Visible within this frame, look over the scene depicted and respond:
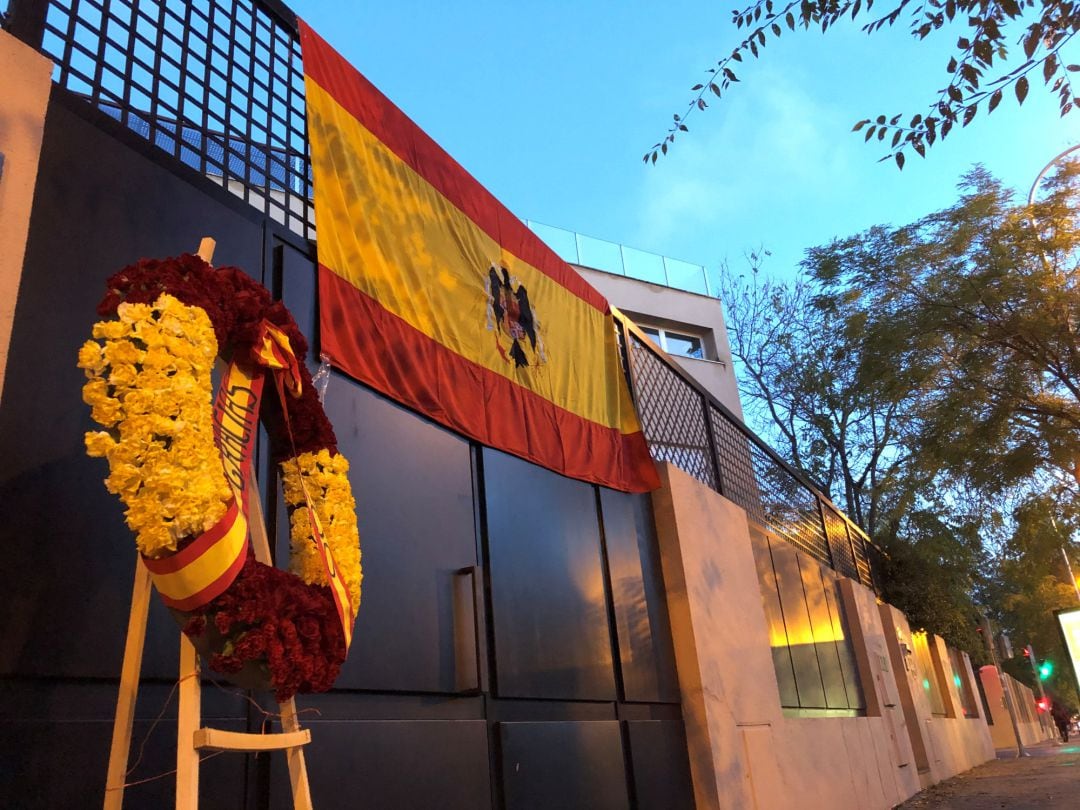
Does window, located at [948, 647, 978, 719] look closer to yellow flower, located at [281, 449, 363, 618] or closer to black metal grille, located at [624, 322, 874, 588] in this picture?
black metal grille, located at [624, 322, 874, 588]

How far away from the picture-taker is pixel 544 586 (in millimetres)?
4121

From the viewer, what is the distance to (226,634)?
1.56 metres

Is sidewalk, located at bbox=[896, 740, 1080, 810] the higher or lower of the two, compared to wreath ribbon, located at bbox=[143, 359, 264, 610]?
lower

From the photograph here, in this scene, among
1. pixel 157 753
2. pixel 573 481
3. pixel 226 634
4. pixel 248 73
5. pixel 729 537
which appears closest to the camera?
pixel 226 634

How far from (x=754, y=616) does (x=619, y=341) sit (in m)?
2.39

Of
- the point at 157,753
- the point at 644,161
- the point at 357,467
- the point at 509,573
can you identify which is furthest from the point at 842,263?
the point at 157,753

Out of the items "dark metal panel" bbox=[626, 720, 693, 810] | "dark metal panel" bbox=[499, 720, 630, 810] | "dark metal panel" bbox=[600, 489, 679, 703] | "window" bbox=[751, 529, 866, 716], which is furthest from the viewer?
"window" bbox=[751, 529, 866, 716]

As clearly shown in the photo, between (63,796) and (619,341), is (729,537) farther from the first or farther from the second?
(63,796)

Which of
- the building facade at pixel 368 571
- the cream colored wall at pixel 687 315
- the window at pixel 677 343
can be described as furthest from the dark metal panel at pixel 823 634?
the window at pixel 677 343

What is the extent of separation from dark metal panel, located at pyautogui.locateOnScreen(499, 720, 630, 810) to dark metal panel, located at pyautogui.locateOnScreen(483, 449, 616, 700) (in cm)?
17

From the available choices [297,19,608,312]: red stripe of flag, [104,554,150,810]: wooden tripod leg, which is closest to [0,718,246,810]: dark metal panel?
[104,554,150,810]: wooden tripod leg

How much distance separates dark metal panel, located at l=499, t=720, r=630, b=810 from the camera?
134 inches

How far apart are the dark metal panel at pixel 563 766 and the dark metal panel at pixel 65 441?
1.74 meters

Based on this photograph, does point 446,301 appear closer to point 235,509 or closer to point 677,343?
point 235,509
